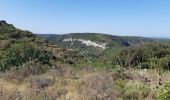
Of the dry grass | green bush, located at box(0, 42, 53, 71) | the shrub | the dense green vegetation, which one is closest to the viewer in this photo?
the dry grass

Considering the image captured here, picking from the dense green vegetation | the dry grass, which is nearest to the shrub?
the dry grass

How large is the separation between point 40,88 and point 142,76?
9.86ft

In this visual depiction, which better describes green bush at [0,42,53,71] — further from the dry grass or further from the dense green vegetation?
the dry grass

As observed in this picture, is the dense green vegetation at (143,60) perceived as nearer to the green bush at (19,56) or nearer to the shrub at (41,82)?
the shrub at (41,82)

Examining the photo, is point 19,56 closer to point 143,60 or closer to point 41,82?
point 41,82

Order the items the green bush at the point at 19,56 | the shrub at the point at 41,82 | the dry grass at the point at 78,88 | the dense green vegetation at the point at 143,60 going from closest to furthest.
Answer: the dry grass at the point at 78,88
the shrub at the point at 41,82
the dense green vegetation at the point at 143,60
the green bush at the point at 19,56

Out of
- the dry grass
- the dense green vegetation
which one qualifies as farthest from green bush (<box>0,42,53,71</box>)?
the dry grass

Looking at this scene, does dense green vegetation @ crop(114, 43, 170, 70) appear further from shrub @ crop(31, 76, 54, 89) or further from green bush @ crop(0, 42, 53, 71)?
green bush @ crop(0, 42, 53, 71)

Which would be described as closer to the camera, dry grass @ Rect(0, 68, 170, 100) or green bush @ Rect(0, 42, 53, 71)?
dry grass @ Rect(0, 68, 170, 100)

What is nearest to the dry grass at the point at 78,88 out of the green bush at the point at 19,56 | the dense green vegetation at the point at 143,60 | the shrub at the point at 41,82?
the shrub at the point at 41,82

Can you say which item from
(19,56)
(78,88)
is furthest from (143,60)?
(78,88)

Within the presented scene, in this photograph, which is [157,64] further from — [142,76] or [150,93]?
[150,93]

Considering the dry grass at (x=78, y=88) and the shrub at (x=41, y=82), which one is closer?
the dry grass at (x=78, y=88)

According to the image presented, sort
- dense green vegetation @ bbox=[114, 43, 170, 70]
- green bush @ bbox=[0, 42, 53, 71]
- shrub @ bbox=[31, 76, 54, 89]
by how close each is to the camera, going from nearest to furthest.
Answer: shrub @ bbox=[31, 76, 54, 89] → dense green vegetation @ bbox=[114, 43, 170, 70] → green bush @ bbox=[0, 42, 53, 71]
